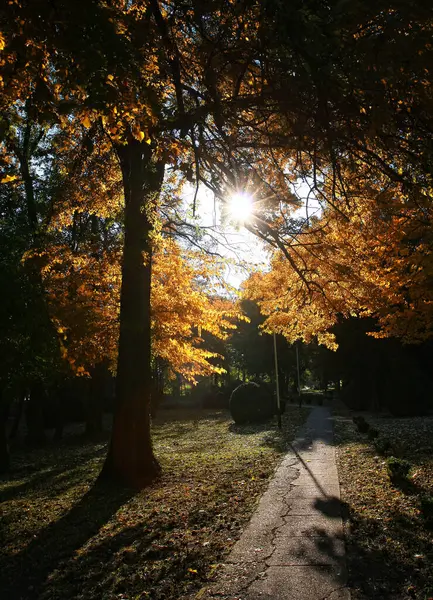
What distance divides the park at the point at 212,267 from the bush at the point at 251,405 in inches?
235

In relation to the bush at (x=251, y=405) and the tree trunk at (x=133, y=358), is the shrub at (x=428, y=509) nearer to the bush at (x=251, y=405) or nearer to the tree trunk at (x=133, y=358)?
the tree trunk at (x=133, y=358)

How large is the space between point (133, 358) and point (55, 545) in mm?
3869

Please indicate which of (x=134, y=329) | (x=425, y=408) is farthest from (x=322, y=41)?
(x=425, y=408)

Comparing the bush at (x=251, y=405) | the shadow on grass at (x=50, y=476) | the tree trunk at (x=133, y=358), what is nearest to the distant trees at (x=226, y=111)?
the tree trunk at (x=133, y=358)

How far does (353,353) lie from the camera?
33.5 m

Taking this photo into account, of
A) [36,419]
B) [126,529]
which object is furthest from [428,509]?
[36,419]

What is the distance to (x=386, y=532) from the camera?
17.5ft

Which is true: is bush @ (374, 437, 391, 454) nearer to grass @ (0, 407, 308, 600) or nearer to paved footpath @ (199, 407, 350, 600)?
grass @ (0, 407, 308, 600)

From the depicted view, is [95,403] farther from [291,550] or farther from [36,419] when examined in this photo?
[291,550]

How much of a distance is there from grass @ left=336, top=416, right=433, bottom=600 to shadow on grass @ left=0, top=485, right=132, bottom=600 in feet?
9.51

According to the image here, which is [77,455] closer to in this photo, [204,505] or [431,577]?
[204,505]

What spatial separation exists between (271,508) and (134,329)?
4.12 metres

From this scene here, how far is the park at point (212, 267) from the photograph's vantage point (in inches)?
157

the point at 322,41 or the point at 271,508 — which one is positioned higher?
the point at 322,41
